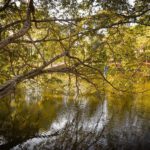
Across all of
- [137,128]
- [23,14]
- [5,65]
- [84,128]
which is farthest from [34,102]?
[23,14]

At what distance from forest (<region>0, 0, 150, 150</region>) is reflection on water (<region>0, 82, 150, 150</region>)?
5cm

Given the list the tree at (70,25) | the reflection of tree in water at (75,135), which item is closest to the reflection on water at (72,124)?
the reflection of tree in water at (75,135)

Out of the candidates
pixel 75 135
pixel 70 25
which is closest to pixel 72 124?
pixel 75 135

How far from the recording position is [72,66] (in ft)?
28.3

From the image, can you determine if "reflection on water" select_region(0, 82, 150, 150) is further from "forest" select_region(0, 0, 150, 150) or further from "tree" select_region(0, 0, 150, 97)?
"tree" select_region(0, 0, 150, 97)

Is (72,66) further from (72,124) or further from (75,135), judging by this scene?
(72,124)

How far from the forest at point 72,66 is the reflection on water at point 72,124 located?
5 centimetres

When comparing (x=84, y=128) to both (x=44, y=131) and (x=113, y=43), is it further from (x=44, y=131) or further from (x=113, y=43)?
(x=113, y=43)

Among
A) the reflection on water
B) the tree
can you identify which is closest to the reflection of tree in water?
the reflection on water

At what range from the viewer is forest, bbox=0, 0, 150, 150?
8.23 metres

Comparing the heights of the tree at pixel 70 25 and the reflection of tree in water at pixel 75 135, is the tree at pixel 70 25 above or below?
above

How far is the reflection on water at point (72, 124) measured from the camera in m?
14.9

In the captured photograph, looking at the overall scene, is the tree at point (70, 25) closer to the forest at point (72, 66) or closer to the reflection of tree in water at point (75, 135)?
the forest at point (72, 66)

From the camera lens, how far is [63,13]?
375 inches
